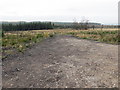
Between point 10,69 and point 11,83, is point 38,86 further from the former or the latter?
point 10,69

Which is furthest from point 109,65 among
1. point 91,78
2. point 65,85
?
point 65,85

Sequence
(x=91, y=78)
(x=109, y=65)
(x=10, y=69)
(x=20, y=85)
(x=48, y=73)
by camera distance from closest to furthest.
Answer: (x=20, y=85) < (x=91, y=78) < (x=48, y=73) < (x=10, y=69) < (x=109, y=65)

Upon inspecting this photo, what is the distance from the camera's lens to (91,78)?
330cm

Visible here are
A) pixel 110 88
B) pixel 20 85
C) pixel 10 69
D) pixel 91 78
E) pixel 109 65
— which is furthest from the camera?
pixel 109 65

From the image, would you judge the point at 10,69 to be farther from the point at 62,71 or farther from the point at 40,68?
the point at 62,71

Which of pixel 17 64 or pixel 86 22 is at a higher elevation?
pixel 86 22

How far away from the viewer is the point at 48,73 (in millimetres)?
3682

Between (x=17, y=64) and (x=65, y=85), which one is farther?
(x=17, y=64)

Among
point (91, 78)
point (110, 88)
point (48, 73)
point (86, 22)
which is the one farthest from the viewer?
point (86, 22)

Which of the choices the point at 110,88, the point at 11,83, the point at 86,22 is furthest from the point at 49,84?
the point at 86,22

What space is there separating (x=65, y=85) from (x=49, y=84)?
0.43 metres

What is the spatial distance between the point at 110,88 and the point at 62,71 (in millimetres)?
1562

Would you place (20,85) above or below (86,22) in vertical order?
below

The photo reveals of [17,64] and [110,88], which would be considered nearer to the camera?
[110,88]
